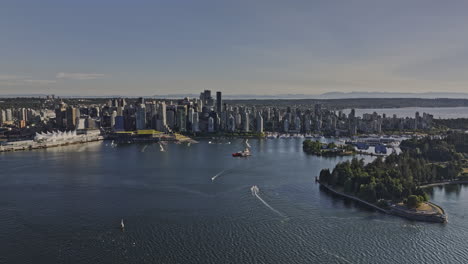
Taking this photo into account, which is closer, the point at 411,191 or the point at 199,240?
the point at 199,240

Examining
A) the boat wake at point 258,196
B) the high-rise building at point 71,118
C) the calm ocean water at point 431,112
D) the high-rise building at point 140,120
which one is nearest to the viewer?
the boat wake at point 258,196

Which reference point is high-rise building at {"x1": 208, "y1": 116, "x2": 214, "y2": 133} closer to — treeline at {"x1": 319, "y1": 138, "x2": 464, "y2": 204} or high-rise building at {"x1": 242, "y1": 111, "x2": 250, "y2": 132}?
high-rise building at {"x1": 242, "y1": 111, "x2": 250, "y2": 132}

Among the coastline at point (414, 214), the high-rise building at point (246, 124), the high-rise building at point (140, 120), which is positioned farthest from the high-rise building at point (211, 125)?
the coastline at point (414, 214)

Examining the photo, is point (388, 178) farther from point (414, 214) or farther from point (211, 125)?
point (211, 125)

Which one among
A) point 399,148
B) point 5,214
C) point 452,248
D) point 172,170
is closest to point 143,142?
point 172,170

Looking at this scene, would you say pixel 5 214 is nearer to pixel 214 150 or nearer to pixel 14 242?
pixel 14 242

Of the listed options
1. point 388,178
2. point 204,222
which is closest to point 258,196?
point 204,222

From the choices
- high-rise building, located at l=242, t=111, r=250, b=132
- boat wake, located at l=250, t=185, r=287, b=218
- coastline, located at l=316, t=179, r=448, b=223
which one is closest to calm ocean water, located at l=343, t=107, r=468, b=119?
high-rise building, located at l=242, t=111, r=250, b=132

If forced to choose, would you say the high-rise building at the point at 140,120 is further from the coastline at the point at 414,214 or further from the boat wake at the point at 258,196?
the coastline at the point at 414,214
